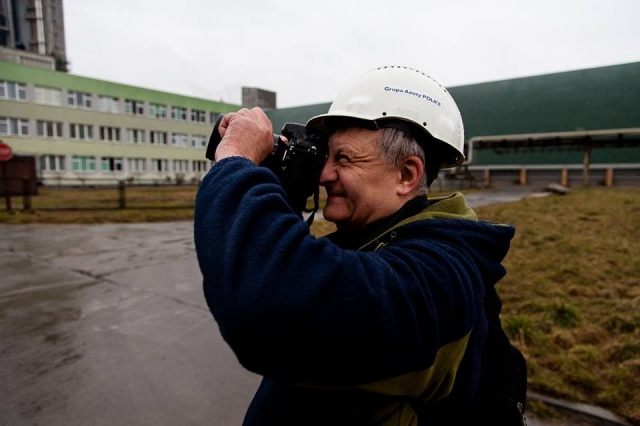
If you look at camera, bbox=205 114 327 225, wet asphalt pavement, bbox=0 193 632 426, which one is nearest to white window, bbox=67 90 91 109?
wet asphalt pavement, bbox=0 193 632 426

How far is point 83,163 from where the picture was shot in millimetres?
36094

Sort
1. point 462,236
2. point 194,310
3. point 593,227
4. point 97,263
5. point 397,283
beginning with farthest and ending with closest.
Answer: point 593,227 < point 97,263 < point 194,310 < point 462,236 < point 397,283

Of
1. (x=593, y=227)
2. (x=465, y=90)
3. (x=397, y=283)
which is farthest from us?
(x=465, y=90)

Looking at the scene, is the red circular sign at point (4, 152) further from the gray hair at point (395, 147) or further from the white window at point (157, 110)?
the white window at point (157, 110)

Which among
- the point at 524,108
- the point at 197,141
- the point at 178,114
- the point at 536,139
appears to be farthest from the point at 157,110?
the point at 536,139

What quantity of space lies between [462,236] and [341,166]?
0.42 meters

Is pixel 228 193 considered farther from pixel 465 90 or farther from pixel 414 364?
pixel 465 90

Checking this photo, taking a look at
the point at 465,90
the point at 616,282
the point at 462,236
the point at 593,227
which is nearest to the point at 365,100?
the point at 462,236

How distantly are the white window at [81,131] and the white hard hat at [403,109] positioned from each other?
4183cm

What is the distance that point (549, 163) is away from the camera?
32.4m

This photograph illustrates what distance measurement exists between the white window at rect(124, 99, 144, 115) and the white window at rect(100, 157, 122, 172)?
200 inches

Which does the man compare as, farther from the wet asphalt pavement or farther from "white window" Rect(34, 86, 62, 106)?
"white window" Rect(34, 86, 62, 106)

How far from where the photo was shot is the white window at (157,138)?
1642 inches

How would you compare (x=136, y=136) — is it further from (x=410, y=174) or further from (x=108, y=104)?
(x=410, y=174)
